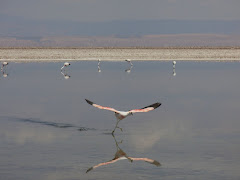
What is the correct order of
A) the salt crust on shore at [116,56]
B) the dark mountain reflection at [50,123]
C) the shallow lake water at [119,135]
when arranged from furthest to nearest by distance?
1. the salt crust on shore at [116,56]
2. the dark mountain reflection at [50,123]
3. the shallow lake water at [119,135]

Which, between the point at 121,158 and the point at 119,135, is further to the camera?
the point at 119,135

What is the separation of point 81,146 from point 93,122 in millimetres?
6195

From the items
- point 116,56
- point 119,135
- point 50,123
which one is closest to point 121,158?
point 119,135

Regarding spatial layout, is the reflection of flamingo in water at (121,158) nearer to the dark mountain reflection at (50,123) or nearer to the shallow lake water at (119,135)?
the shallow lake water at (119,135)

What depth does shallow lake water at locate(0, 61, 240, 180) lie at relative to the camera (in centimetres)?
1933

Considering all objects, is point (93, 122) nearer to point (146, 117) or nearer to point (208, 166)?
point (146, 117)

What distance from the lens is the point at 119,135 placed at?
2577 centimetres

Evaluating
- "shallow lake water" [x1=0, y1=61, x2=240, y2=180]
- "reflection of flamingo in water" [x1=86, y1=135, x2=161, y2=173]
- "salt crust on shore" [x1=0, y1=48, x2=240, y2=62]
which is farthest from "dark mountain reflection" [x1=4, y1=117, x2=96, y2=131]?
"salt crust on shore" [x1=0, y1=48, x2=240, y2=62]

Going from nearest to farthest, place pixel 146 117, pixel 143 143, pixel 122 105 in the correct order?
pixel 143 143, pixel 146 117, pixel 122 105

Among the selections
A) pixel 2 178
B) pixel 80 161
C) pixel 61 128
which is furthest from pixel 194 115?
pixel 2 178

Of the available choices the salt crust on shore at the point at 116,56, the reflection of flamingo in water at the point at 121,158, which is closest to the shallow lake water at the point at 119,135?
the reflection of flamingo in water at the point at 121,158

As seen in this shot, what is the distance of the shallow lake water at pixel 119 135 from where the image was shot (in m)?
19.3

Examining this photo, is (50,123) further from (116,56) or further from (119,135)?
(116,56)

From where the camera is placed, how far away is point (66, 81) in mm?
58188
